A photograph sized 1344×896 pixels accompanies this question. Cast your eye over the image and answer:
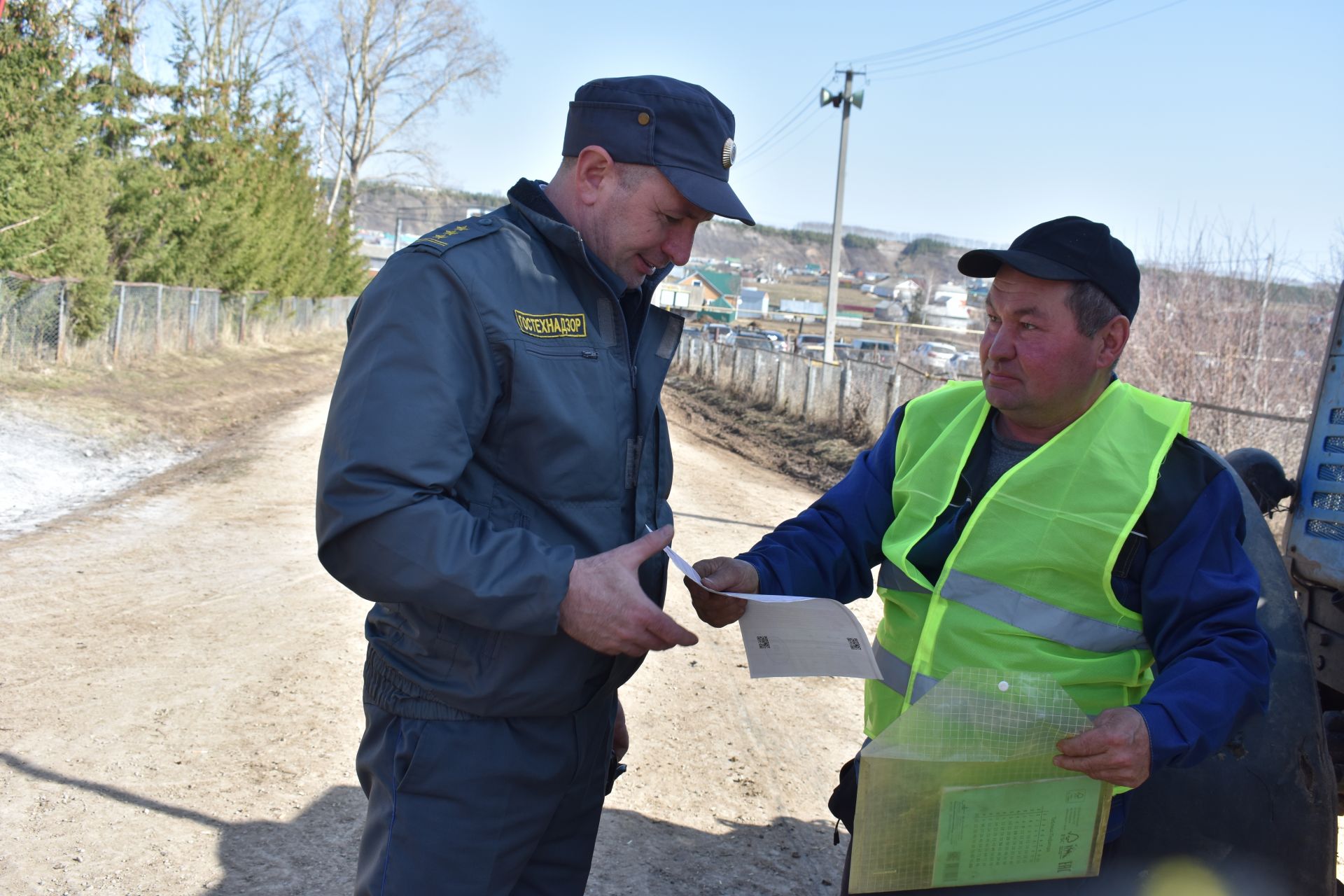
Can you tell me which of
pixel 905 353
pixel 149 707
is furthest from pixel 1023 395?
pixel 905 353

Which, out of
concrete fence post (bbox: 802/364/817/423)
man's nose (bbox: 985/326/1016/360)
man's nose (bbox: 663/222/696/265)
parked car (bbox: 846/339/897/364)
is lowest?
concrete fence post (bbox: 802/364/817/423)

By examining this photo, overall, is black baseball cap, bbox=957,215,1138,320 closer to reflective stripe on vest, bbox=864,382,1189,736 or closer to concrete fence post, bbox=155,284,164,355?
reflective stripe on vest, bbox=864,382,1189,736

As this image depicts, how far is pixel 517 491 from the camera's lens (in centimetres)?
218

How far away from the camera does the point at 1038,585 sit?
8.16 feet

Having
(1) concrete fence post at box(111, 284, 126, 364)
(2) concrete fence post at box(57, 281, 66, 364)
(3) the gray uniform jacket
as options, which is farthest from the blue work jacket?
(1) concrete fence post at box(111, 284, 126, 364)

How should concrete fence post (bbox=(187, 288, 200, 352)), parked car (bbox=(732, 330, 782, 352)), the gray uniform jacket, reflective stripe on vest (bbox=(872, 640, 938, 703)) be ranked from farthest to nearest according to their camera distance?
1. parked car (bbox=(732, 330, 782, 352))
2. concrete fence post (bbox=(187, 288, 200, 352))
3. reflective stripe on vest (bbox=(872, 640, 938, 703))
4. the gray uniform jacket

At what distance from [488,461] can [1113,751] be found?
4.27ft

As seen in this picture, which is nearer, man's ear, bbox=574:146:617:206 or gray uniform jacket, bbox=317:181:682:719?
gray uniform jacket, bbox=317:181:682:719

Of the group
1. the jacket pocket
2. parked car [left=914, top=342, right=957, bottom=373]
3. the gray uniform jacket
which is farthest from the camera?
parked car [left=914, top=342, right=957, bottom=373]

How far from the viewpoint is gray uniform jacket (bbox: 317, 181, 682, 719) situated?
1.93 metres

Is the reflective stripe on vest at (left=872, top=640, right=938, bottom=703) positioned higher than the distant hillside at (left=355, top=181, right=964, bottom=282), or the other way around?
the distant hillside at (left=355, top=181, right=964, bottom=282)

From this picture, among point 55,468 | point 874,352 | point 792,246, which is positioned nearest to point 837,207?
point 874,352

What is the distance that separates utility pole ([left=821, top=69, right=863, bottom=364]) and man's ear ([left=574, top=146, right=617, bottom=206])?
2319cm

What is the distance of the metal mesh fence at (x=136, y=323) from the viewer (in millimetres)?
15664
